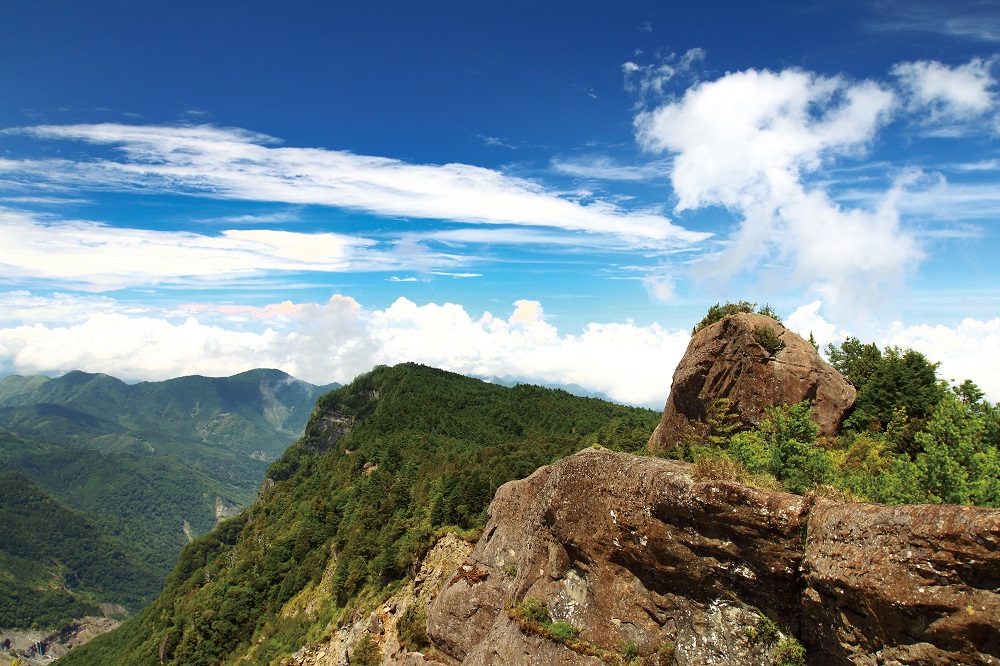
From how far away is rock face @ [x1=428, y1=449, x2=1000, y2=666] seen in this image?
1071 centimetres

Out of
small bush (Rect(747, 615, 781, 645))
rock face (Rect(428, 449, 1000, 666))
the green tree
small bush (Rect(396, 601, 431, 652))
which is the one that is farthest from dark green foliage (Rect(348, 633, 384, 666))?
the green tree

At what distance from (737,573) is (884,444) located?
23322 mm

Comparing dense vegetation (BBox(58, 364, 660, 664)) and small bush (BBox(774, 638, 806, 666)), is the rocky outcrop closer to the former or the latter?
dense vegetation (BBox(58, 364, 660, 664))

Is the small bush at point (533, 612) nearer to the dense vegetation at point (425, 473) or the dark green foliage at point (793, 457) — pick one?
the dense vegetation at point (425, 473)

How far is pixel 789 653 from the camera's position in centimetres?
1365

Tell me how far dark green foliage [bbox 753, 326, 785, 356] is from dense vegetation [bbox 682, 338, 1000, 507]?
478 cm

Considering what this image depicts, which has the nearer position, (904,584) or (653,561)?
(904,584)

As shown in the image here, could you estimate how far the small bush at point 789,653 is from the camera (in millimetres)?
13520

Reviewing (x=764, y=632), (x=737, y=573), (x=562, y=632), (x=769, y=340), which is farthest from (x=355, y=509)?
(x=764, y=632)

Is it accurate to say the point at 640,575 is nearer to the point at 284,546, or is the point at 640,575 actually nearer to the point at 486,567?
the point at 486,567

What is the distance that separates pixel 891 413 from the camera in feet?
113

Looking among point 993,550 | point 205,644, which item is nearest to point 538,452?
point 205,644

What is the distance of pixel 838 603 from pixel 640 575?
625 centimetres

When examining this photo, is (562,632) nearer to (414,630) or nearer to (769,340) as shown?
(414,630)
